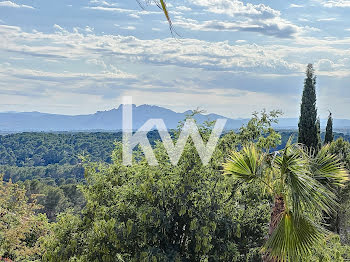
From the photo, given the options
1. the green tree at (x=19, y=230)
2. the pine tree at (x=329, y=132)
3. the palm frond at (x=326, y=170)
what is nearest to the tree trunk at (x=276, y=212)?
the palm frond at (x=326, y=170)

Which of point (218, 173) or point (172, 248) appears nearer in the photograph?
point (172, 248)

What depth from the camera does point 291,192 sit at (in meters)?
5.47

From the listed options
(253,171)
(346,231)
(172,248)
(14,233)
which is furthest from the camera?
(346,231)

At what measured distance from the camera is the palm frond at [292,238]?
544 cm

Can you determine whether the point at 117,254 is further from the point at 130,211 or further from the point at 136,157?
the point at 136,157

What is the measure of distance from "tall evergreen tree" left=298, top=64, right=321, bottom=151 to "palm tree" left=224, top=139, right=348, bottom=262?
20424 millimetres

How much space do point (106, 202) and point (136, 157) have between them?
1236 mm

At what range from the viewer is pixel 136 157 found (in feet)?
30.6

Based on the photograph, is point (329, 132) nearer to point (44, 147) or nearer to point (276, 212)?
point (276, 212)

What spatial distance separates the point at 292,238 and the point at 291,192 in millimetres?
627

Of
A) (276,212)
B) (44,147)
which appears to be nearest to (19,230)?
(276,212)

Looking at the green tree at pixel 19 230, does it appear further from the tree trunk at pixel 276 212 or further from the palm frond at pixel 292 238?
the palm frond at pixel 292 238

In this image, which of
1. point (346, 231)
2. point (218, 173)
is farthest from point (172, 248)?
point (346, 231)

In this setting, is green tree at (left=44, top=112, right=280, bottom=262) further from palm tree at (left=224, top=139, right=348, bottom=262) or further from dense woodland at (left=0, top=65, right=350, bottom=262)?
palm tree at (left=224, top=139, right=348, bottom=262)
